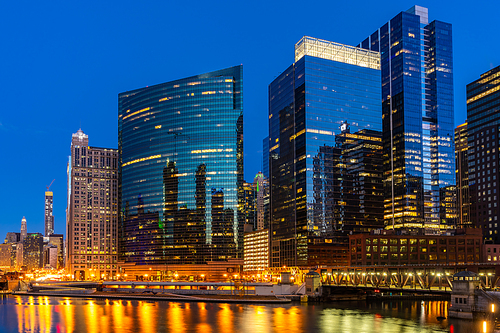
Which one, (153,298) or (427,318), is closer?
(427,318)

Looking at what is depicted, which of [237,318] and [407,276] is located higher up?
[407,276]

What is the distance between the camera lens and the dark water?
11056 cm

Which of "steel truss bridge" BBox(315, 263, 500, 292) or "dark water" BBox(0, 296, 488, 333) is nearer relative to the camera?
"dark water" BBox(0, 296, 488, 333)

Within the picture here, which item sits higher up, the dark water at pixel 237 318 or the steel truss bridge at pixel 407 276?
the steel truss bridge at pixel 407 276

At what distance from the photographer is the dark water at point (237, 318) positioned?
11056 centimetres

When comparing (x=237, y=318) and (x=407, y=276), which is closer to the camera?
(x=237, y=318)

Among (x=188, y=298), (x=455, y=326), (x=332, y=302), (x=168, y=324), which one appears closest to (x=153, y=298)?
(x=188, y=298)

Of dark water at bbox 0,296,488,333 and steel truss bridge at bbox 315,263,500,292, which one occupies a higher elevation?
steel truss bridge at bbox 315,263,500,292

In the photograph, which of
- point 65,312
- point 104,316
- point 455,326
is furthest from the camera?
point 65,312

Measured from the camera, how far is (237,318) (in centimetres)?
12938

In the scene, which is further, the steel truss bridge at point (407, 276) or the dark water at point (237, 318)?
the steel truss bridge at point (407, 276)

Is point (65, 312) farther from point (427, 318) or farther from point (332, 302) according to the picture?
point (427, 318)

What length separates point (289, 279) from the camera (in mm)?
193625

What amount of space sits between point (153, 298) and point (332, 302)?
214ft
